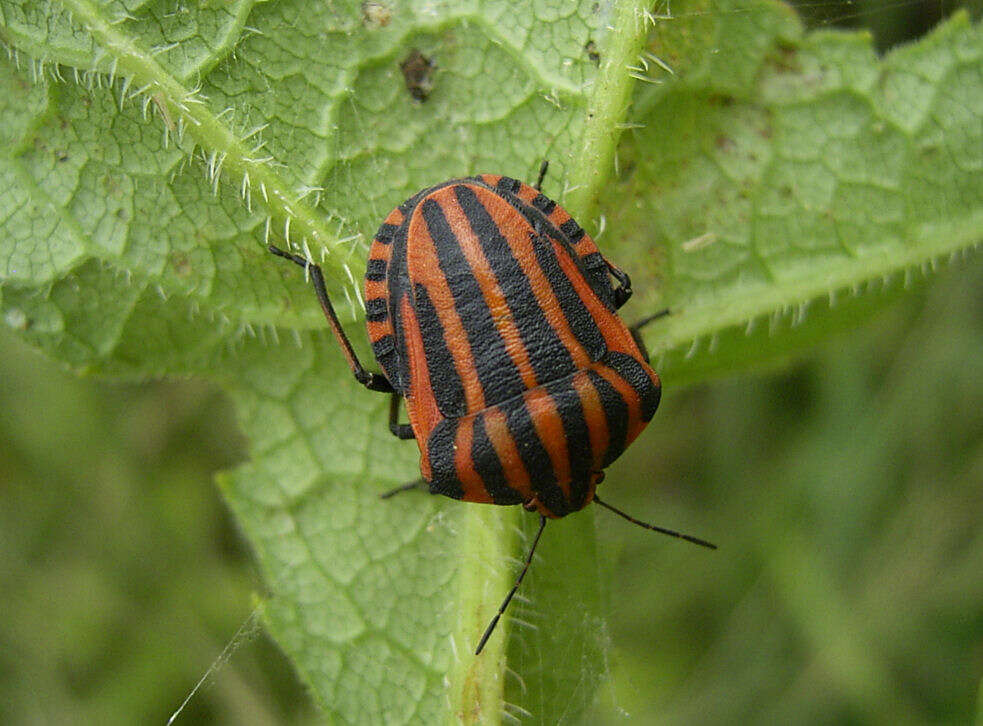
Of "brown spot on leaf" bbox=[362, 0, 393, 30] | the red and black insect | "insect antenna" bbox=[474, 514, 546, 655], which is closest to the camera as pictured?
the red and black insect

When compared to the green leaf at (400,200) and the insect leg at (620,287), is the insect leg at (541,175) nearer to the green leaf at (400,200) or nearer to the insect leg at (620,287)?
the green leaf at (400,200)

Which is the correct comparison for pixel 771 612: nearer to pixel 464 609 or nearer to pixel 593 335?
pixel 464 609

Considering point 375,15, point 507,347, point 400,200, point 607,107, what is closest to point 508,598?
point 507,347

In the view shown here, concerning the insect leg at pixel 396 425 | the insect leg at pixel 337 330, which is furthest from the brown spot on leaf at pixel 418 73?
the insect leg at pixel 396 425

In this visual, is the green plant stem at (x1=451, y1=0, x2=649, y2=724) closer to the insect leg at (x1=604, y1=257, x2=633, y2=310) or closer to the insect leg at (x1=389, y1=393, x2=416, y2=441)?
the insect leg at (x1=604, y1=257, x2=633, y2=310)

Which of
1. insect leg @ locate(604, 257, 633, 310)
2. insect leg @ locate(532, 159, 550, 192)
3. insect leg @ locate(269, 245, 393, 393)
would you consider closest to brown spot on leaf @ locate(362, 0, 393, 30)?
insect leg @ locate(532, 159, 550, 192)

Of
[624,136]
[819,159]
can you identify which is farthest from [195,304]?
[819,159]
